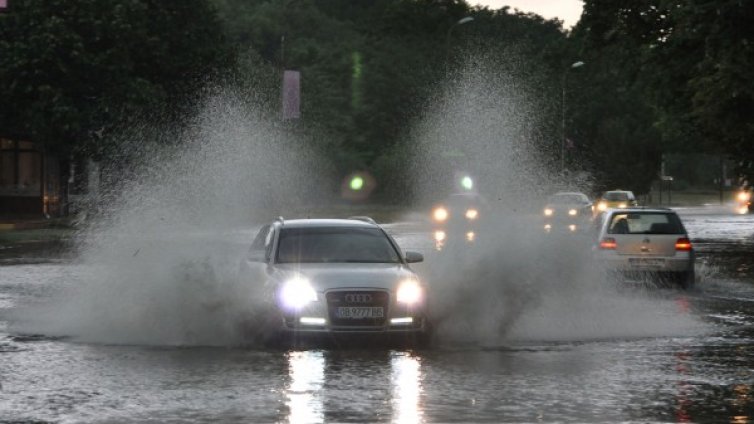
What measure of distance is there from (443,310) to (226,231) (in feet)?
104

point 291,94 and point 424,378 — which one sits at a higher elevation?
point 291,94

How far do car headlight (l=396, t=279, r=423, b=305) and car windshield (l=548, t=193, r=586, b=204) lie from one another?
128 ft

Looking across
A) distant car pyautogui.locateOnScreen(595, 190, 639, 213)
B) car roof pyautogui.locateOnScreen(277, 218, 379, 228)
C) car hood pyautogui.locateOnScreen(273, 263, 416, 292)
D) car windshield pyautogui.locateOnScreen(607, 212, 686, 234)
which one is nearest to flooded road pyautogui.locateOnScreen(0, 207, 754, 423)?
car hood pyautogui.locateOnScreen(273, 263, 416, 292)

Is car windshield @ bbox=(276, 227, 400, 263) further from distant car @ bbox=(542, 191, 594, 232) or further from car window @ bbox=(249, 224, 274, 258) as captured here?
distant car @ bbox=(542, 191, 594, 232)

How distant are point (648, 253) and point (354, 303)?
1093cm

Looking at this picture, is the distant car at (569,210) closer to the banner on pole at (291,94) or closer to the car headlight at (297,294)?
the banner on pole at (291,94)

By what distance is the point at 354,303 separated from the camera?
1444 cm

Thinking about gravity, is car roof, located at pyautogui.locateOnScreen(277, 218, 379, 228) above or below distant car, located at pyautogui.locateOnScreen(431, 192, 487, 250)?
above

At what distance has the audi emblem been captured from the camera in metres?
14.4

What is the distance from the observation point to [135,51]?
194 ft

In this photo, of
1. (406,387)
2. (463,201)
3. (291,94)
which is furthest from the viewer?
(463,201)

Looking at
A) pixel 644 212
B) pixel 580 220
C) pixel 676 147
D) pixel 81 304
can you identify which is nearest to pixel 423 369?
pixel 81 304

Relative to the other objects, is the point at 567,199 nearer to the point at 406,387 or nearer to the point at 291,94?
the point at 291,94

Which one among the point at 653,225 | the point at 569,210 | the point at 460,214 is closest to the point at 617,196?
the point at 569,210
